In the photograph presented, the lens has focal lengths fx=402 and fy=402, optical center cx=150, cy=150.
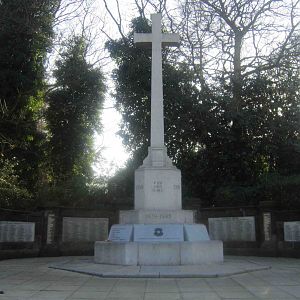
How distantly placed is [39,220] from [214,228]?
6833 mm

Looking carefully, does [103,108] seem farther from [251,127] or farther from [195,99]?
[251,127]

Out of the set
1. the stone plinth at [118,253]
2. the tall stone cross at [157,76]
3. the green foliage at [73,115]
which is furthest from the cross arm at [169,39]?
the green foliage at [73,115]

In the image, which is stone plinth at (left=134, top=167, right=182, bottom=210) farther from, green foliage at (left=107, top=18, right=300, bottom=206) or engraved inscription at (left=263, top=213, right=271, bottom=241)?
green foliage at (left=107, top=18, right=300, bottom=206)

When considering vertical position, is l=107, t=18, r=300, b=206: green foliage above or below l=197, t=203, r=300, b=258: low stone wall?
above

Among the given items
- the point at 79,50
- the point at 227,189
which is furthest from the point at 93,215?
the point at 79,50

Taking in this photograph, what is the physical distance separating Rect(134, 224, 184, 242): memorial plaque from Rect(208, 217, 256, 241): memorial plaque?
498 cm

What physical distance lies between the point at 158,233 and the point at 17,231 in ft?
19.6

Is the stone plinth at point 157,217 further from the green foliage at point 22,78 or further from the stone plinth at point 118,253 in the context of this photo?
the green foliage at point 22,78

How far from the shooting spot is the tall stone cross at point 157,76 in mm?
12820

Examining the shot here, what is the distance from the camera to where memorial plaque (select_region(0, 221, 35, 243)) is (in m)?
13.9

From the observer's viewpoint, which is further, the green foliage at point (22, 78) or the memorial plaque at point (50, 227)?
the green foliage at point (22, 78)

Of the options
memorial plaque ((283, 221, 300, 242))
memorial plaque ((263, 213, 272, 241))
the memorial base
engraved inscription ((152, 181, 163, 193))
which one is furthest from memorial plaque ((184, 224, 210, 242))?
memorial plaque ((283, 221, 300, 242))

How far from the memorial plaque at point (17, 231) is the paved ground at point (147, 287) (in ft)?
14.4

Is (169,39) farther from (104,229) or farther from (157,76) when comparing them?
(104,229)
